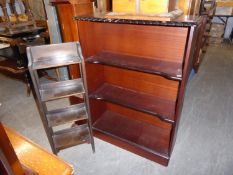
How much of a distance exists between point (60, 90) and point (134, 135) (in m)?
0.87

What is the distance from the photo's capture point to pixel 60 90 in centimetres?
141

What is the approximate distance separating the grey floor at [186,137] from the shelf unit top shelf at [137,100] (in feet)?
1.71

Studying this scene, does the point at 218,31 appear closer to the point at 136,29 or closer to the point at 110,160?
the point at 136,29

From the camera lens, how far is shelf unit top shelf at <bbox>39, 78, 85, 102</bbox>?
1.36 m

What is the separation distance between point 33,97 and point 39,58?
5.17ft

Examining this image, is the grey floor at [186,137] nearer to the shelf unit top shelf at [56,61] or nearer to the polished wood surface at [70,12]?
the shelf unit top shelf at [56,61]

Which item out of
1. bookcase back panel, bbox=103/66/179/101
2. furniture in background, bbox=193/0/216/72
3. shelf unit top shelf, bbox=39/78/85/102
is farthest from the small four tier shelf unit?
furniture in background, bbox=193/0/216/72

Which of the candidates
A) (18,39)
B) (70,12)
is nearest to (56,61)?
(70,12)

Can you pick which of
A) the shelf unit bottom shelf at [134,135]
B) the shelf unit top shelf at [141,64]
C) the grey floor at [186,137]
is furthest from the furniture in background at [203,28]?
the shelf unit bottom shelf at [134,135]

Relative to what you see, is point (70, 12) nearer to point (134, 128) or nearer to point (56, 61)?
point (56, 61)

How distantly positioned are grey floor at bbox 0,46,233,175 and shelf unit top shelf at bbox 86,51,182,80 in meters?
0.89

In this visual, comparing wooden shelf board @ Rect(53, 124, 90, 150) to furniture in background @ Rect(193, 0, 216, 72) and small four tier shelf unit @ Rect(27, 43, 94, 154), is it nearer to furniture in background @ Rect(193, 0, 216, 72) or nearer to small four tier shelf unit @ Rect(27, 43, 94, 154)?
small four tier shelf unit @ Rect(27, 43, 94, 154)

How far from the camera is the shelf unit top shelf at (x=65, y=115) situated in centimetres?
146

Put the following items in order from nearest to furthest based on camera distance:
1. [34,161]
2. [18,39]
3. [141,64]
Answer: [34,161], [141,64], [18,39]
